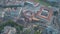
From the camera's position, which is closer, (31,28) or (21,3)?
(31,28)

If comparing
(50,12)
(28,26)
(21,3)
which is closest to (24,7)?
(21,3)

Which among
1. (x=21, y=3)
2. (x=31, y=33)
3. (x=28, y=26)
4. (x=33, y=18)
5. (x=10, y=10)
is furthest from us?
(x=21, y=3)

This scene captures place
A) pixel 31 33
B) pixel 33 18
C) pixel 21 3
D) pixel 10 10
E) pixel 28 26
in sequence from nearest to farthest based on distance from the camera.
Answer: pixel 31 33 → pixel 28 26 → pixel 33 18 → pixel 10 10 → pixel 21 3

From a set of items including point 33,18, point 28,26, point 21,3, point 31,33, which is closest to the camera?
point 31,33

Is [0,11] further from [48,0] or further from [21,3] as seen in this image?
[48,0]

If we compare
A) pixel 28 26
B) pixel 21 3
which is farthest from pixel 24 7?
pixel 28 26

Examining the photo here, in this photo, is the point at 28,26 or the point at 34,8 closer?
the point at 28,26

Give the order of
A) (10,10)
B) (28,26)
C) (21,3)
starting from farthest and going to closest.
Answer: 1. (21,3)
2. (10,10)
3. (28,26)

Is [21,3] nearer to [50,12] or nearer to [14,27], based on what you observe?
[50,12]
